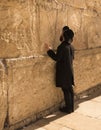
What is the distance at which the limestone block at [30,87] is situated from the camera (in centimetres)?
431

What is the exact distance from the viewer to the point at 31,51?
4629 mm

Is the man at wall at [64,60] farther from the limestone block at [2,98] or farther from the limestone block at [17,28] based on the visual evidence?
the limestone block at [2,98]

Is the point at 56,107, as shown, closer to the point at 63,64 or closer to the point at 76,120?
the point at 76,120

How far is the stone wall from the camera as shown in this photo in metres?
4.16

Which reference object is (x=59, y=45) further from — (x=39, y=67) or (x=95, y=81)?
(x=95, y=81)

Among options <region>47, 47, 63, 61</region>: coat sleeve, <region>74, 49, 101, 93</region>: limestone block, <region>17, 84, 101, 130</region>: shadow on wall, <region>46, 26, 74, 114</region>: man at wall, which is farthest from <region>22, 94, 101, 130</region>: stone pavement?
<region>47, 47, 63, 61</region>: coat sleeve

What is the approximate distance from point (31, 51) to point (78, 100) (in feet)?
6.95

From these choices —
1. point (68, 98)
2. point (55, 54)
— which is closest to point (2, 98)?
point (55, 54)

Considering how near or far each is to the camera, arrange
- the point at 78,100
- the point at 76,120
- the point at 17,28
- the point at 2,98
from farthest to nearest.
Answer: the point at 78,100 < the point at 76,120 < the point at 17,28 < the point at 2,98

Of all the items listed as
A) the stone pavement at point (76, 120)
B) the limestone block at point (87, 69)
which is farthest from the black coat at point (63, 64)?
the limestone block at point (87, 69)

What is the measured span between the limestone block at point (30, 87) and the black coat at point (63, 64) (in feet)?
0.46

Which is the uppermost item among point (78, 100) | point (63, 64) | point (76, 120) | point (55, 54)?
point (55, 54)

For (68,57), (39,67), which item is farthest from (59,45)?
(39,67)

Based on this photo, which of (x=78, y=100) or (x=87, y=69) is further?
(x=87, y=69)
